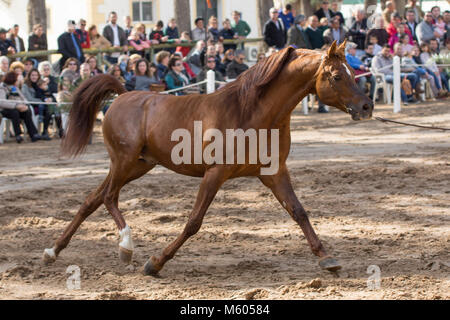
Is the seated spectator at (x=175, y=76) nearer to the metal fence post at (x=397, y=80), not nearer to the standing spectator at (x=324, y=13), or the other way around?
the metal fence post at (x=397, y=80)

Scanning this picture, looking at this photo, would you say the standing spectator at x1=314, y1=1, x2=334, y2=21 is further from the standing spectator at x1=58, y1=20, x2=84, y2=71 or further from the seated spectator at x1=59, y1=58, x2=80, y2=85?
the seated spectator at x1=59, y1=58, x2=80, y2=85

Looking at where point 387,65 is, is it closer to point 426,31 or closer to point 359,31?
point 359,31

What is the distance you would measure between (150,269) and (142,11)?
24.6m

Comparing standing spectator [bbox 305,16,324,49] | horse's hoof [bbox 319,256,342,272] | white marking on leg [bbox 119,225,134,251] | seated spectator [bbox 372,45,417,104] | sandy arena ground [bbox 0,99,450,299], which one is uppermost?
standing spectator [bbox 305,16,324,49]

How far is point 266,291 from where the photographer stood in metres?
5.27

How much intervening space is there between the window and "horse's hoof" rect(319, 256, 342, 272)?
24.6 meters

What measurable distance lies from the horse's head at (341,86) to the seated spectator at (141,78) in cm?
890

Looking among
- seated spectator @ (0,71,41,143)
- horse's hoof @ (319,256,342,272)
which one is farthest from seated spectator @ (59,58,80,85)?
horse's hoof @ (319,256,342,272)

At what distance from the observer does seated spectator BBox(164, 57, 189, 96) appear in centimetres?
1525

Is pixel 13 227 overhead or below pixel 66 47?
below

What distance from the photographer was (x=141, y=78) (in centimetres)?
1419

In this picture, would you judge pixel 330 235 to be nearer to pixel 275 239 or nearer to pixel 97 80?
pixel 275 239

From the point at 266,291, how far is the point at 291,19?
14.5 metres
